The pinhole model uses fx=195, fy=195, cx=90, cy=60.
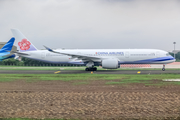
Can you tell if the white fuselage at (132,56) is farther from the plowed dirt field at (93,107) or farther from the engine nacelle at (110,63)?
the plowed dirt field at (93,107)

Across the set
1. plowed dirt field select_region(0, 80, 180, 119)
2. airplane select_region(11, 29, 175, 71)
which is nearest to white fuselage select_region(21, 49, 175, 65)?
airplane select_region(11, 29, 175, 71)

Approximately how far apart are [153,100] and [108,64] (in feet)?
68.1

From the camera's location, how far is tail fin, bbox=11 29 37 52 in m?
36.6

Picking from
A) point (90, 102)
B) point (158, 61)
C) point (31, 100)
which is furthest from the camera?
point (158, 61)

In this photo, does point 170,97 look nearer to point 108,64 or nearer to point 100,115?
point 100,115

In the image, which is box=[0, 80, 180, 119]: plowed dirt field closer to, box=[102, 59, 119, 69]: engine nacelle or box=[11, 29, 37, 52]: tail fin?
box=[102, 59, 119, 69]: engine nacelle

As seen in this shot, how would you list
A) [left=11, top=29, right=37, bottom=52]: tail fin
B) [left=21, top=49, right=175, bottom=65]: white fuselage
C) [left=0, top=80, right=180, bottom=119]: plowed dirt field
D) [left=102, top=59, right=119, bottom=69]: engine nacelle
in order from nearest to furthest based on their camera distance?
[left=0, top=80, right=180, bottom=119]: plowed dirt field → [left=102, top=59, right=119, bottom=69]: engine nacelle → [left=21, top=49, right=175, bottom=65]: white fuselage → [left=11, top=29, right=37, bottom=52]: tail fin

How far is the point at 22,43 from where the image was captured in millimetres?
36562

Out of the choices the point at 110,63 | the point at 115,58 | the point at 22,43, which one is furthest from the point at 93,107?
the point at 22,43

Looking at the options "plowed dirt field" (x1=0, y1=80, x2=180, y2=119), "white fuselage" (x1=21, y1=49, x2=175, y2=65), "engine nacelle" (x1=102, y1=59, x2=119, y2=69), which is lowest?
"plowed dirt field" (x1=0, y1=80, x2=180, y2=119)

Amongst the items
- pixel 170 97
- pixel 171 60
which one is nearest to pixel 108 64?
pixel 171 60

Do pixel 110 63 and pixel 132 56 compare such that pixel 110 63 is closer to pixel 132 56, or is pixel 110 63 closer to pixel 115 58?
pixel 115 58

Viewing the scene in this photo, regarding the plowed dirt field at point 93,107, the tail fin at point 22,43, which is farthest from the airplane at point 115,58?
the plowed dirt field at point 93,107

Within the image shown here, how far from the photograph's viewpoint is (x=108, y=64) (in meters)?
30.2
